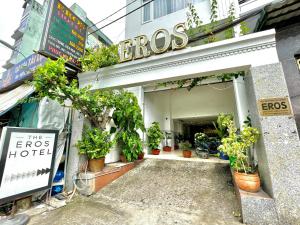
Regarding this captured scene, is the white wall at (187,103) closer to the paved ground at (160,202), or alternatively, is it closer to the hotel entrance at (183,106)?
the hotel entrance at (183,106)

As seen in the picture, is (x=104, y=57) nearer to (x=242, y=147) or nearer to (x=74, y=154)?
(x=74, y=154)

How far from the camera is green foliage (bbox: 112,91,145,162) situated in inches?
153

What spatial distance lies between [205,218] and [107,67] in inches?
131

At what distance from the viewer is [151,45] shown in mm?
3012

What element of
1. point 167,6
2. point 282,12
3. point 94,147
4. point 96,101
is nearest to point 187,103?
point 167,6

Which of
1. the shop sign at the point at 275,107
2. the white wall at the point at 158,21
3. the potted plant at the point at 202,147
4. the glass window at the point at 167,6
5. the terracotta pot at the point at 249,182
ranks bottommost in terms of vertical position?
the terracotta pot at the point at 249,182

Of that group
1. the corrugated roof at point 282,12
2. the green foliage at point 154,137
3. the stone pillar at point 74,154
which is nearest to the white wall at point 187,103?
Answer: the green foliage at point 154,137

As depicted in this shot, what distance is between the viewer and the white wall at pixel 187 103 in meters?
6.79

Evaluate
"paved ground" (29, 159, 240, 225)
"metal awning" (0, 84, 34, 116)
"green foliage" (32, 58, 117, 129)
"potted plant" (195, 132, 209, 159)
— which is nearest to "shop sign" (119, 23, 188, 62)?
"green foliage" (32, 58, 117, 129)

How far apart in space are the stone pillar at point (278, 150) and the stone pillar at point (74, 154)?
338 centimetres

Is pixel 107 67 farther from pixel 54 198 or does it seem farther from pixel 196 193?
pixel 196 193

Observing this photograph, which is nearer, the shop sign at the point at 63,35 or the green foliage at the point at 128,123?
the shop sign at the point at 63,35

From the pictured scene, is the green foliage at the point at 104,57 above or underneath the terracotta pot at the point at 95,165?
above

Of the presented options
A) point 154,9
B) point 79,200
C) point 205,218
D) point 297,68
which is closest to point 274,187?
point 205,218
